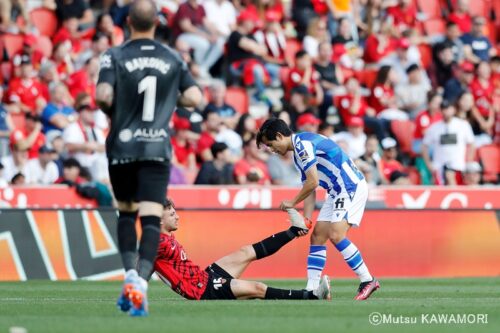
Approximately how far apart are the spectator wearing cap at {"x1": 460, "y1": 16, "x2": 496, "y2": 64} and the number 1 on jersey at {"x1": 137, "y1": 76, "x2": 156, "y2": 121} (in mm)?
15855

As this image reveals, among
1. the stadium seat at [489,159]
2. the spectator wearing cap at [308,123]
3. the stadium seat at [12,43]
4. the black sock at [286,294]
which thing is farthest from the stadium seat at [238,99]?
the black sock at [286,294]

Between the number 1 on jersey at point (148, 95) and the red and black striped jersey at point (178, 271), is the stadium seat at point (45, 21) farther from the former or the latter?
the number 1 on jersey at point (148, 95)

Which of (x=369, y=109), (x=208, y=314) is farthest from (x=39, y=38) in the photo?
(x=208, y=314)

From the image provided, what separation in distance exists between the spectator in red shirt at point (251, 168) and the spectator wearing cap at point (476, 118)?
169 inches

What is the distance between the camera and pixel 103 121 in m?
19.9

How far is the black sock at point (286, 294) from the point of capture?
11984mm

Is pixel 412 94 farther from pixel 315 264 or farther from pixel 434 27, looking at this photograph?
pixel 315 264

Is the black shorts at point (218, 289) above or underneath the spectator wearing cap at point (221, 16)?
underneath

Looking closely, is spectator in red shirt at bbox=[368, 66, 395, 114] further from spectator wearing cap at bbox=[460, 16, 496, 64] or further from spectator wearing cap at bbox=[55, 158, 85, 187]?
spectator wearing cap at bbox=[55, 158, 85, 187]

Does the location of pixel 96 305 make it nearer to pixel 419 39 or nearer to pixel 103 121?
pixel 103 121

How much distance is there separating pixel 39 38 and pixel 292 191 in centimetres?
525

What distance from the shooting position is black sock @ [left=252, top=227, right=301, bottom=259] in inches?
491

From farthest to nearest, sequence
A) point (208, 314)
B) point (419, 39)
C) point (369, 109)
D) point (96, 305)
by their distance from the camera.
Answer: point (419, 39)
point (369, 109)
point (96, 305)
point (208, 314)

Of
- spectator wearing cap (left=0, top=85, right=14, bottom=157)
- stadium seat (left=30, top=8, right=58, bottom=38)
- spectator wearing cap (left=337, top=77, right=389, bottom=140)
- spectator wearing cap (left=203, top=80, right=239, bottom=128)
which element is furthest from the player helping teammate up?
stadium seat (left=30, top=8, right=58, bottom=38)
